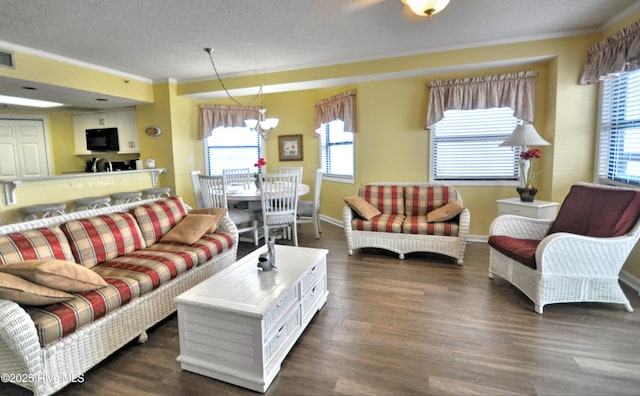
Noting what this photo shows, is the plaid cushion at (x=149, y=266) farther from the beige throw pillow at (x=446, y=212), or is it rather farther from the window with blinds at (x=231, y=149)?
the window with blinds at (x=231, y=149)

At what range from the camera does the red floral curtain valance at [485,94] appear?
3.85 meters

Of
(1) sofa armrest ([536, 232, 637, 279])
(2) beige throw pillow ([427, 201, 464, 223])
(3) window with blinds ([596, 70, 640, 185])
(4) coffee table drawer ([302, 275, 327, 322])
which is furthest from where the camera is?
(2) beige throw pillow ([427, 201, 464, 223])

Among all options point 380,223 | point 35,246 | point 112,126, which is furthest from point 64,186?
point 380,223

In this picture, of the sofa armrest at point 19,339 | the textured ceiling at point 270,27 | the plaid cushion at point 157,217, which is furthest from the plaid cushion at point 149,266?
the textured ceiling at point 270,27

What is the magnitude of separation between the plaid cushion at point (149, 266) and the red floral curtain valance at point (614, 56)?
396 centimetres

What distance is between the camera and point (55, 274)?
5.37ft

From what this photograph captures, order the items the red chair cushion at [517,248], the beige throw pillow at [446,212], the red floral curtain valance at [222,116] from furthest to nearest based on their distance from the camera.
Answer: the red floral curtain valance at [222,116], the beige throw pillow at [446,212], the red chair cushion at [517,248]

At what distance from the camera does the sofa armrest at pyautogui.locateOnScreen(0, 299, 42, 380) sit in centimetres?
142

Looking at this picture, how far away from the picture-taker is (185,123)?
5.53m

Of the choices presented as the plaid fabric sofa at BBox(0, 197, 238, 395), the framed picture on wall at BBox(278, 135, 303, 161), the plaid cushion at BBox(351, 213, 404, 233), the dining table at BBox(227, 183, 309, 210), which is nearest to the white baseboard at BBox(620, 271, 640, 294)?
the plaid cushion at BBox(351, 213, 404, 233)

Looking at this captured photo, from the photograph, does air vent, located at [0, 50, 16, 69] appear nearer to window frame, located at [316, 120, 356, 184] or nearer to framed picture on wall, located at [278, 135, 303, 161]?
framed picture on wall, located at [278, 135, 303, 161]

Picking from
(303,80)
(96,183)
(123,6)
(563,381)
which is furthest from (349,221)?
(96,183)

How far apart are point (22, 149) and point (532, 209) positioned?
8.05 metres

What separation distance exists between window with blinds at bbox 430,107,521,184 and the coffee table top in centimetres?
271
